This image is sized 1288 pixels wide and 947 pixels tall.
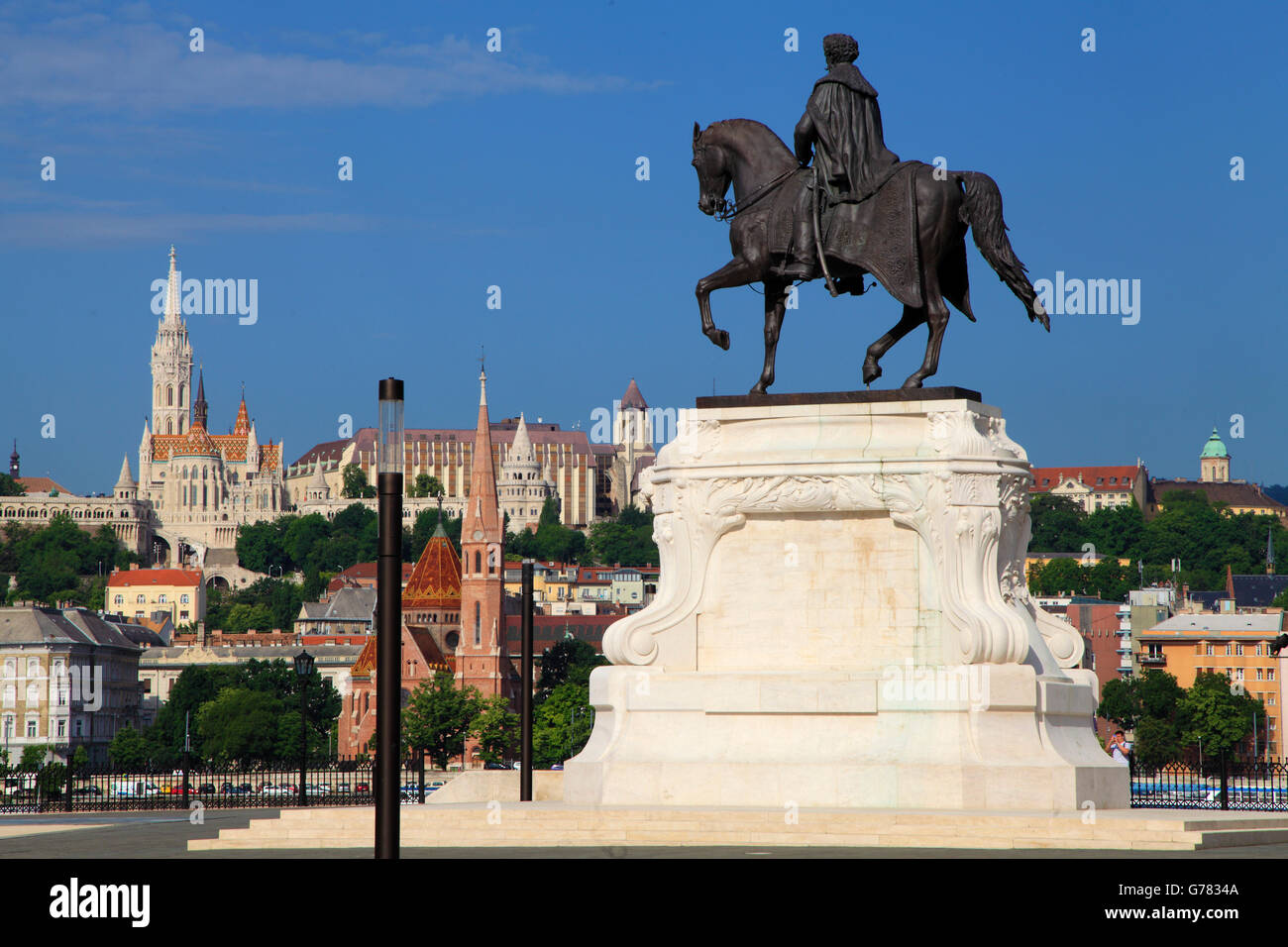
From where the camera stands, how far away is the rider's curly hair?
990 inches

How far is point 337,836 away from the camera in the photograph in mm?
21891

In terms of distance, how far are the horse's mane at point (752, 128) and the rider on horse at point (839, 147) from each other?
38 cm

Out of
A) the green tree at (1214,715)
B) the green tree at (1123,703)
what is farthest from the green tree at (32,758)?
the green tree at (1214,715)

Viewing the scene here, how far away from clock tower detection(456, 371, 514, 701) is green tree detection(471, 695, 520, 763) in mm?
29698

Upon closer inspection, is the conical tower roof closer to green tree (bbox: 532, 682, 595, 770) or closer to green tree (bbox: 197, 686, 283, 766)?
green tree (bbox: 197, 686, 283, 766)

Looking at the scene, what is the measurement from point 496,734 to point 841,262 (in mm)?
104655

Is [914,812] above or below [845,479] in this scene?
below

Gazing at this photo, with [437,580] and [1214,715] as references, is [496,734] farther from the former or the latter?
[437,580]

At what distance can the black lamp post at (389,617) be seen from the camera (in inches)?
593

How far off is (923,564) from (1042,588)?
165538mm

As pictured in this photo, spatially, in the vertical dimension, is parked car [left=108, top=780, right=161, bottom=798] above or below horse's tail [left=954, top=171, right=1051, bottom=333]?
below

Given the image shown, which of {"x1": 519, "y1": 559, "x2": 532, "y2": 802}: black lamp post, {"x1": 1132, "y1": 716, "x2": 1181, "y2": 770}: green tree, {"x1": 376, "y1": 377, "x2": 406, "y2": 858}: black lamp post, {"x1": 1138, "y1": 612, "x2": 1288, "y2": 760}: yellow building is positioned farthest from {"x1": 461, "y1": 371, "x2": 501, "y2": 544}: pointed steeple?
{"x1": 376, "y1": 377, "x2": 406, "y2": 858}: black lamp post
